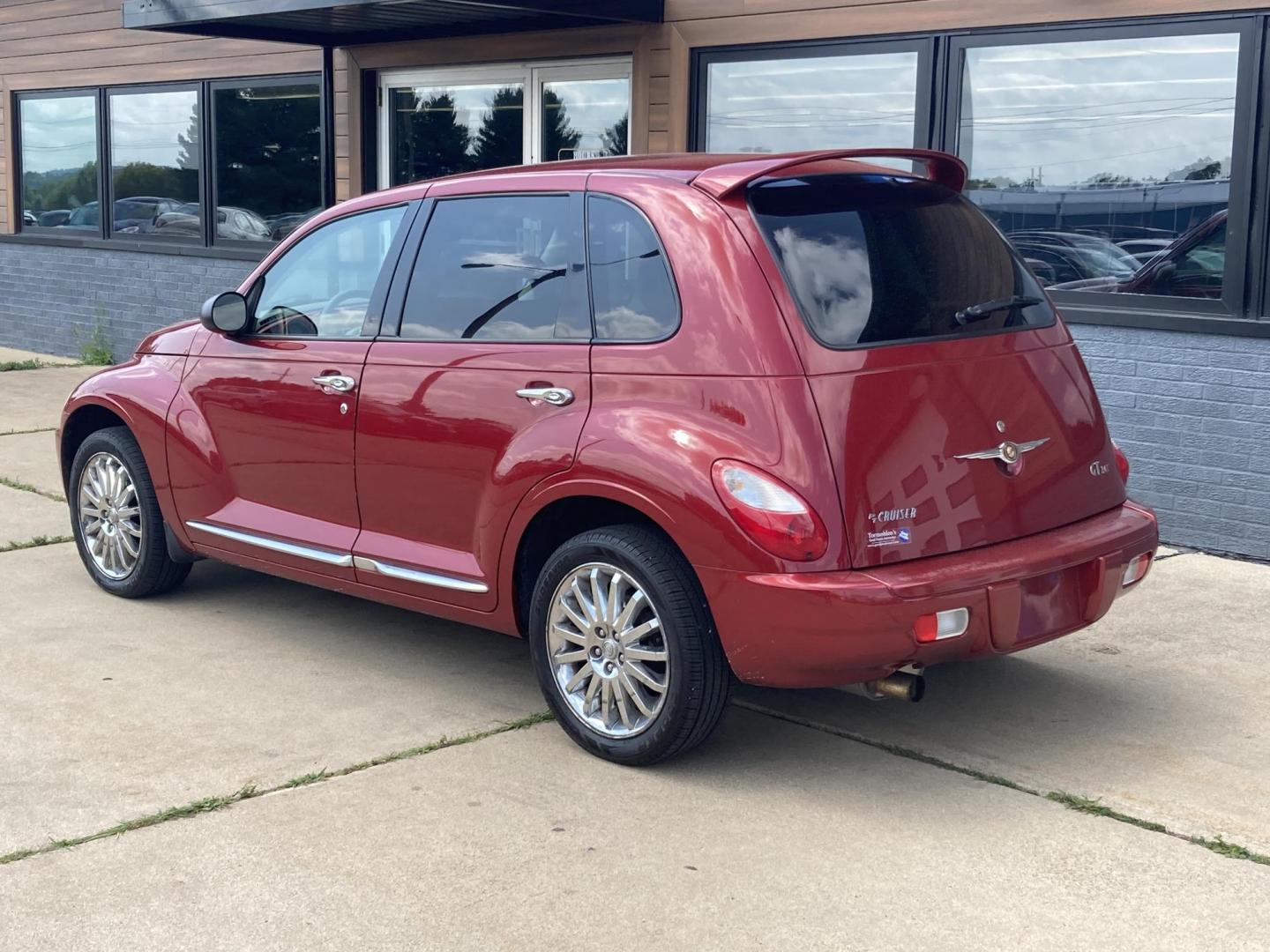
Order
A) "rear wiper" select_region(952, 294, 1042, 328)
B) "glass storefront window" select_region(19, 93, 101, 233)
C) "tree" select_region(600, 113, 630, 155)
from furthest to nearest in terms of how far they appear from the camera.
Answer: "glass storefront window" select_region(19, 93, 101, 233), "tree" select_region(600, 113, 630, 155), "rear wiper" select_region(952, 294, 1042, 328)

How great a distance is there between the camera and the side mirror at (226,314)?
5629mm

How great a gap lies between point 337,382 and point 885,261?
6.50 ft

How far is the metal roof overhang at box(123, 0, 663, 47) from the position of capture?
365 inches

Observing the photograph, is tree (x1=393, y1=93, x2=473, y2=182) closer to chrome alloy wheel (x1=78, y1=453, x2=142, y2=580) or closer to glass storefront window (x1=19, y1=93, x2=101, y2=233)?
glass storefront window (x1=19, y1=93, x2=101, y2=233)

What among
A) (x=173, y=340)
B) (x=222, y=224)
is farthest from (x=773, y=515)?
(x=222, y=224)

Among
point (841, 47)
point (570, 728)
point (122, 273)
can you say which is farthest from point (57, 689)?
point (122, 273)

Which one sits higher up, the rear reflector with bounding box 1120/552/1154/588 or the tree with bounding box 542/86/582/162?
the tree with bounding box 542/86/582/162

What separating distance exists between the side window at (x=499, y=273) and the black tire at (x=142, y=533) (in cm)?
161

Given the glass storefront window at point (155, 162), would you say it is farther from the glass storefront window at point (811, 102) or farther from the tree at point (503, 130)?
the glass storefront window at point (811, 102)

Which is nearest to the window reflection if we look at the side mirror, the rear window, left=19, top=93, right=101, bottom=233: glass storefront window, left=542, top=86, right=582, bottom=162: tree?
left=542, top=86, right=582, bottom=162: tree

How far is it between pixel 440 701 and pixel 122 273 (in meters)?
10.3

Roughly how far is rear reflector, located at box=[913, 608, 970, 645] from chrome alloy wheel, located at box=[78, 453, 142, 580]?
11.4 ft

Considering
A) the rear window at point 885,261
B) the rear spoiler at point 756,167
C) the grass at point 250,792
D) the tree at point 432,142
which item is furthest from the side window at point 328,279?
the tree at point 432,142

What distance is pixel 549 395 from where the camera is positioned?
4582 mm
